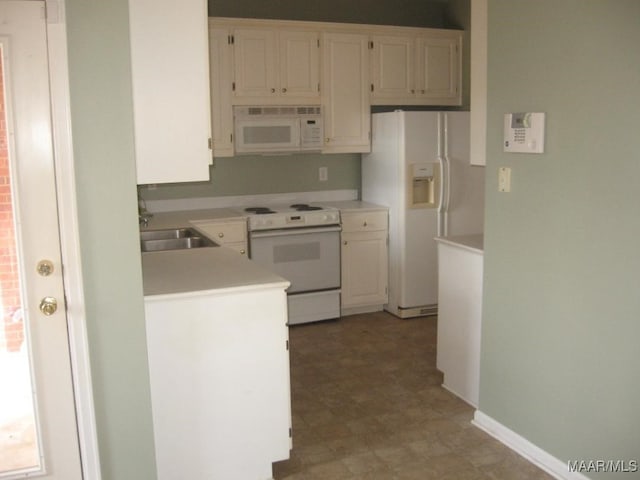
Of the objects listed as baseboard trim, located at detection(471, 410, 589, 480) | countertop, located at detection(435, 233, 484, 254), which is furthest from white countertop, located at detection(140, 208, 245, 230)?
baseboard trim, located at detection(471, 410, 589, 480)

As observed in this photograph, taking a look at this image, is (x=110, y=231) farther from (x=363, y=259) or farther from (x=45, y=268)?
(x=363, y=259)

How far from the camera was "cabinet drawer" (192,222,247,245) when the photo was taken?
4863mm

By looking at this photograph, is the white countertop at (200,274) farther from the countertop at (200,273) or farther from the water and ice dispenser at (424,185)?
the water and ice dispenser at (424,185)

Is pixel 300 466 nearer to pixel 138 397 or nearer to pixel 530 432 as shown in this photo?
pixel 138 397

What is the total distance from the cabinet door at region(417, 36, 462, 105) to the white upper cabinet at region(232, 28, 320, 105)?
38.5 inches

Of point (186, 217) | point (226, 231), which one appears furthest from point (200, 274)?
point (186, 217)

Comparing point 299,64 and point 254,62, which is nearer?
point 254,62

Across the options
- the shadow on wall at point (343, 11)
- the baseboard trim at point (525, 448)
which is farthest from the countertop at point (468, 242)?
the shadow on wall at point (343, 11)

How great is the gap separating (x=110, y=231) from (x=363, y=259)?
322cm

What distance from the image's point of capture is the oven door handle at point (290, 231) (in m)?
4.98

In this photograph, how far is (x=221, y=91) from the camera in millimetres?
4977

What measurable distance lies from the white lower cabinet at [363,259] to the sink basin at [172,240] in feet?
4.75

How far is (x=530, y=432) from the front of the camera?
303 centimetres

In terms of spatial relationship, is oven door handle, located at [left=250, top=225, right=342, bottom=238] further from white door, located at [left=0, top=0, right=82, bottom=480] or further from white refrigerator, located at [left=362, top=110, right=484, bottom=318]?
white door, located at [left=0, top=0, right=82, bottom=480]
